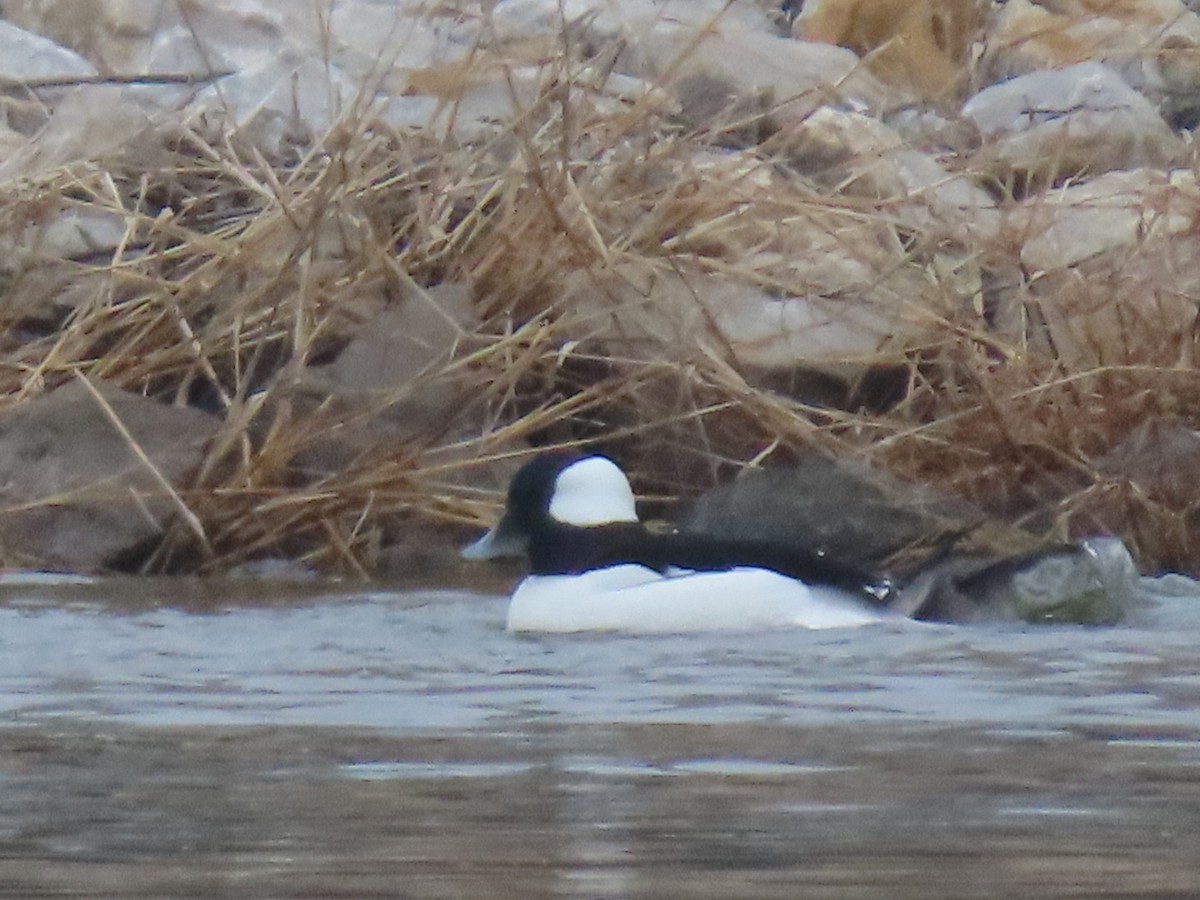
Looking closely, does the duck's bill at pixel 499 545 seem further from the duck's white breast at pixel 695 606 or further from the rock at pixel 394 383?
the rock at pixel 394 383

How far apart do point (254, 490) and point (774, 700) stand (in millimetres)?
3215

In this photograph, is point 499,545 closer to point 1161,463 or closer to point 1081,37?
point 1161,463

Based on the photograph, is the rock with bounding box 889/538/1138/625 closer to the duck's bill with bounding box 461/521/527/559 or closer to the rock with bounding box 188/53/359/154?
the duck's bill with bounding box 461/521/527/559

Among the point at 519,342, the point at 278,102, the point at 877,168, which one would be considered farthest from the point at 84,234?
the point at 877,168

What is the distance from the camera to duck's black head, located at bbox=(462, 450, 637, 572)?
7.17 metres

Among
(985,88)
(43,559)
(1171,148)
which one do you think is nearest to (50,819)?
(43,559)

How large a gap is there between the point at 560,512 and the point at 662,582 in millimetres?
537

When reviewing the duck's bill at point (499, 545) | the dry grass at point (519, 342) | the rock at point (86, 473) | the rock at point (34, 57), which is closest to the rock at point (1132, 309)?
the dry grass at point (519, 342)

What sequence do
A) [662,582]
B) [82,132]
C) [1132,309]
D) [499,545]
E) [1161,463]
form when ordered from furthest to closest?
1. [82,132]
2. [1132,309]
3. [1161,463]
4. [499,545]
5. [662,582]

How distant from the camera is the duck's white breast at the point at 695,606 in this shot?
6.64 metres

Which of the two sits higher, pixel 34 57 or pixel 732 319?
pixel 34 57

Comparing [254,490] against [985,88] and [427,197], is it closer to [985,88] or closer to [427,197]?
[427,197]

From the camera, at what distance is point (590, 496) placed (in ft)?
23.9

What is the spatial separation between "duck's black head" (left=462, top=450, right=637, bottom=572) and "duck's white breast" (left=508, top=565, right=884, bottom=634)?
0.33 m
